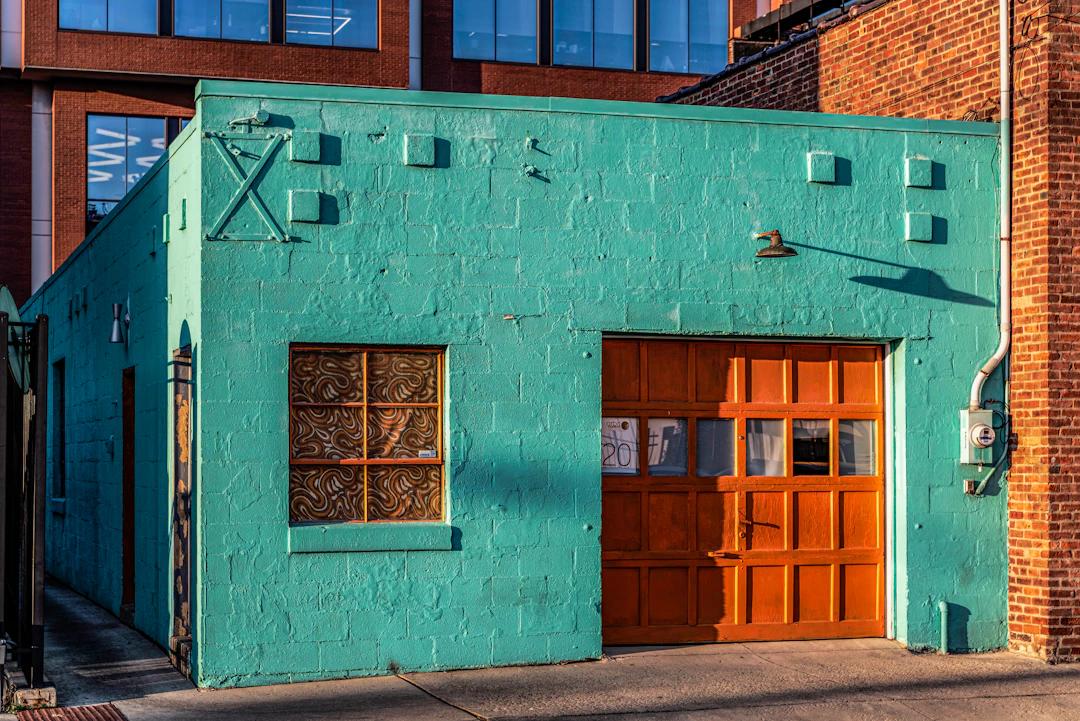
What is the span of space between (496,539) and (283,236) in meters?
2.75

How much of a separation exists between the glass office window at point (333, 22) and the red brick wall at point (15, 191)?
6449 millimetres

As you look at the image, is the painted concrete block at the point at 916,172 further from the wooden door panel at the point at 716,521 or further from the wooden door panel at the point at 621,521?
the wooden door panel at the point at 621,521

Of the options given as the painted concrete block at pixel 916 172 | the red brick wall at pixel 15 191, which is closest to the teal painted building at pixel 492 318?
the painted concrete block at pixel 916 172

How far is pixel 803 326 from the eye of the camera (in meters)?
11.7

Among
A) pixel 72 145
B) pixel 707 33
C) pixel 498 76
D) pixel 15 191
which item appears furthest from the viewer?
pixel 707 33

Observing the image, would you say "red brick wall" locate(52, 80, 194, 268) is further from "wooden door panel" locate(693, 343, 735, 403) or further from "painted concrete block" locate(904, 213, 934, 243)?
"painted concrete block" locate(904, 213, 934, 243)

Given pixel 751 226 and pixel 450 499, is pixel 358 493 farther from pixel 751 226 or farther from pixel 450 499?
pixel 751 226

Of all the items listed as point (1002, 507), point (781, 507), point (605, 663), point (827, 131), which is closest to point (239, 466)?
point (605, 663)

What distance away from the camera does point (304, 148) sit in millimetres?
10719

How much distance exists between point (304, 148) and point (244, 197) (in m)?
0.57

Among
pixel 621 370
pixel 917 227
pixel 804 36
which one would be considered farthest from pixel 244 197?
pixel 804 36

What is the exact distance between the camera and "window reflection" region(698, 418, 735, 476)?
11.9 metres

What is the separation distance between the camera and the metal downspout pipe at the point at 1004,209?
1188cm

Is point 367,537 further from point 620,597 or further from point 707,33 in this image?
point 707,33
